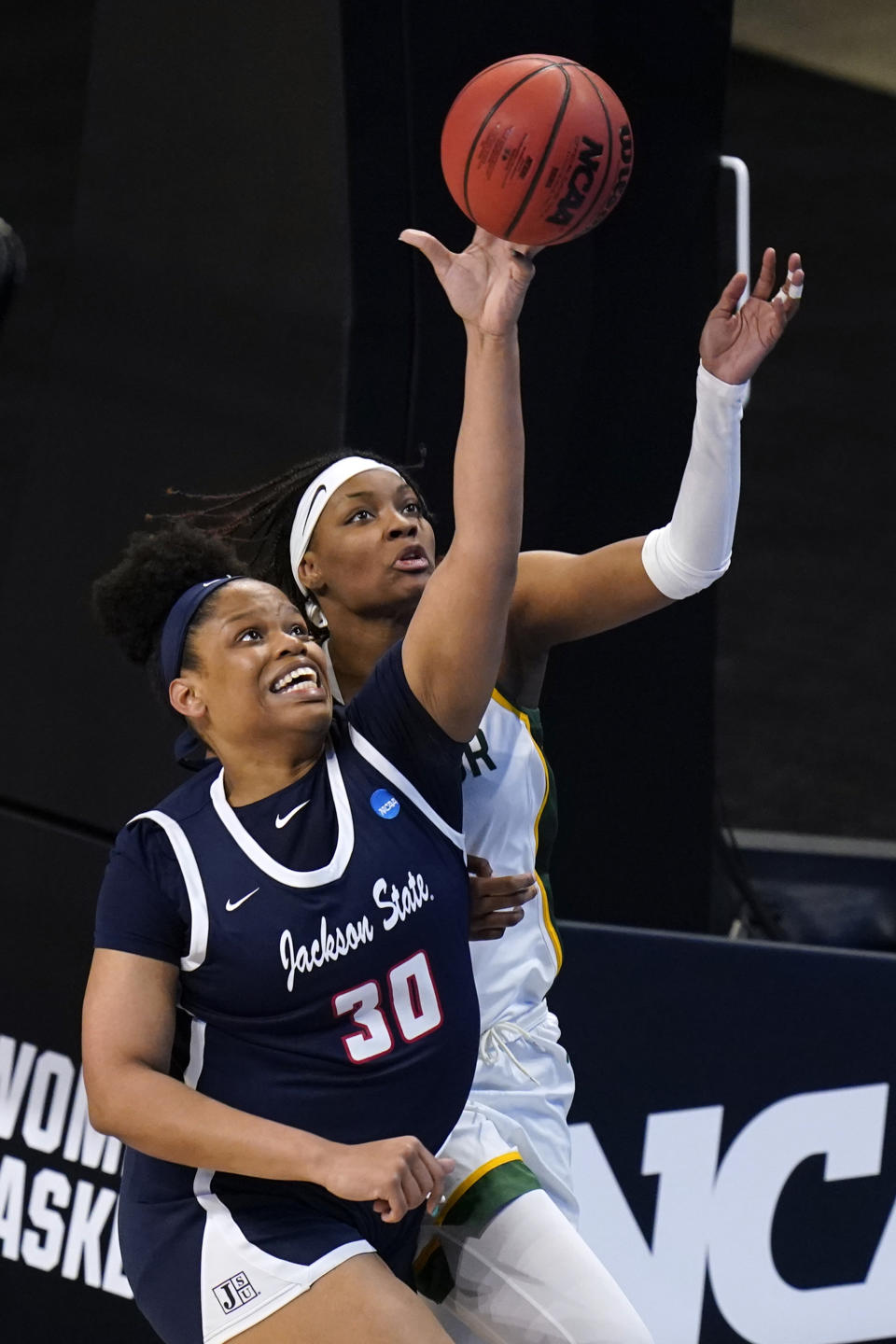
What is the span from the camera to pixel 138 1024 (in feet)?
7.70

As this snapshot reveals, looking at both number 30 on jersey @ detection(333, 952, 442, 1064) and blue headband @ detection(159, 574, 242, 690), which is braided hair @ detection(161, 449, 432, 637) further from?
number 30 on jersey @ detection(333, 952, 442, 1064)

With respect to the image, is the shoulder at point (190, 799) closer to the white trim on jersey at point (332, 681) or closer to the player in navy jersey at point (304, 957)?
the player in navy jersey at point (304, 957)

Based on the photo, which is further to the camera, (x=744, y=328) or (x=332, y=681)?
(x=332, y=681)

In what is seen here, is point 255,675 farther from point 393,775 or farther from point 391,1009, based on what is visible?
point 391,1009

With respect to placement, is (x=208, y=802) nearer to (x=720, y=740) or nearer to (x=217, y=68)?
(x=217, y=68)

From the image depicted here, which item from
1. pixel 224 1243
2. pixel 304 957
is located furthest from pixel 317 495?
pixel 224 1243

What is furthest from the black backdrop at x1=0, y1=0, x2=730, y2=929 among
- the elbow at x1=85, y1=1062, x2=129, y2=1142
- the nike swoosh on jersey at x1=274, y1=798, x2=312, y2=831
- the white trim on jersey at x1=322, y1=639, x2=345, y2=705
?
the elbow at x1=85, y1=1062, x2=129, y2=1142

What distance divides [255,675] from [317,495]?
0.54 metres

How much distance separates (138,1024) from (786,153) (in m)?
12.9

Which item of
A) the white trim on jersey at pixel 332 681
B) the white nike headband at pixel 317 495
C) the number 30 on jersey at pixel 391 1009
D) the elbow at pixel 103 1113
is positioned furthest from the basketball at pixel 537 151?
the elbow at pixel 103 1113

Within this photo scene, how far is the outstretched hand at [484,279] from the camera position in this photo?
234cm

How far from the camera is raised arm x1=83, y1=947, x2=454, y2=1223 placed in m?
2.20

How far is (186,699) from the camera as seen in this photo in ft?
8.46

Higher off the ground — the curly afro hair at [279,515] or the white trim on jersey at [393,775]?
the curly afro hair at [279,515]
